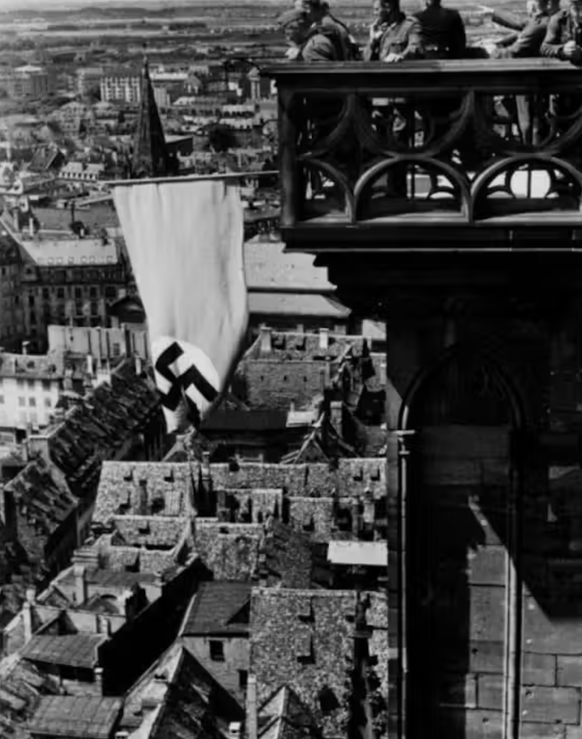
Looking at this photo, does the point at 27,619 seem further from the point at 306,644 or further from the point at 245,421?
the point at 245,421

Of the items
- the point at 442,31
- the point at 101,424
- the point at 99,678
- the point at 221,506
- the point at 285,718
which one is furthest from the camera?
the point at 101,424

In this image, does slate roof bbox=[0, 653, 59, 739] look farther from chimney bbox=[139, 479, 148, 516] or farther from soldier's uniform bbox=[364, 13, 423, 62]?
soldier's uniform bbox=[364, 13, 423, 62]

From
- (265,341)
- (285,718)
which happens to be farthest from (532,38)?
(265,341)

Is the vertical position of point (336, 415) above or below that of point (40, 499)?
above

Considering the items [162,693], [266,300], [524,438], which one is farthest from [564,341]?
[266,300]

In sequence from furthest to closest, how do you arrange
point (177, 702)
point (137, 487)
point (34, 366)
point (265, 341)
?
1. point (34, 366)
2. point (265, 341)
3. point (137, 487)
4. point (177, 702)
